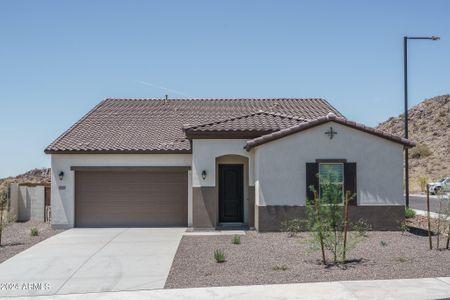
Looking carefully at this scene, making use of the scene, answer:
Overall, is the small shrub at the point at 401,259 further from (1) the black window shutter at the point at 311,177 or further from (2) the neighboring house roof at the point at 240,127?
(2) the neighboring house roof at the point at 240,127

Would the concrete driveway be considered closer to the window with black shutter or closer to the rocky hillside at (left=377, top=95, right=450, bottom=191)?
the window with black shutter

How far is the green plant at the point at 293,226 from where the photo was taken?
17391 mm

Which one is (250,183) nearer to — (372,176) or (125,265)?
(372,176)

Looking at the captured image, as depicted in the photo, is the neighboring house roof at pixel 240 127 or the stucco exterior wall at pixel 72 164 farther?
the stucco exterior wall at pixel 72 164

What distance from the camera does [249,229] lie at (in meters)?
18.7

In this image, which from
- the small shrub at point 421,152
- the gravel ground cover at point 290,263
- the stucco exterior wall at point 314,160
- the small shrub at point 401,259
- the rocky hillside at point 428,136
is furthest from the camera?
the small shrub at point 421,152

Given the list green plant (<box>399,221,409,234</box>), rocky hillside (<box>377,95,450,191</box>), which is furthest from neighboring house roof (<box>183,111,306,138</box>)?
rocky hillside (<box>377,95,450,191</box>)

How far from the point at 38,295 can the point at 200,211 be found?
9.22 metres

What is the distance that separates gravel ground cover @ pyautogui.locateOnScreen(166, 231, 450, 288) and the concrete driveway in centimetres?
56

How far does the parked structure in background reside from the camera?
22.6 meters

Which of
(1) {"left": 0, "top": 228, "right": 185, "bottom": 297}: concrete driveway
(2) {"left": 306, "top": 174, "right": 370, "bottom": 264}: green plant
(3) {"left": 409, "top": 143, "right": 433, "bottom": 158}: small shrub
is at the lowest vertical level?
(1) {"left": 0, "top": 228, "right": 185, "bottom": 297}: concrete driveway

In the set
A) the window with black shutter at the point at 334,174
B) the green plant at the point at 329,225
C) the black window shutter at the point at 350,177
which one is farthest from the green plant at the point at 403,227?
the green plant at the point at 329,225

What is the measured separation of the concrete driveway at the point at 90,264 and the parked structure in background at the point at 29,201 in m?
5.20

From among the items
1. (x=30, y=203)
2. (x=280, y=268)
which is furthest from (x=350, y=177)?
(x=30, y=203)
